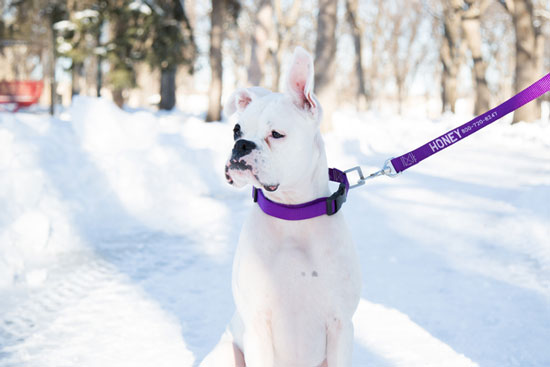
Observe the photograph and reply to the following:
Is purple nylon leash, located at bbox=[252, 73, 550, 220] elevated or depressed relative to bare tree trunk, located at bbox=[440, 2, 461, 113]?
depressed

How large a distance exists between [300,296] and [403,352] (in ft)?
3.87

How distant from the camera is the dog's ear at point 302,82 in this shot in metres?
1.82

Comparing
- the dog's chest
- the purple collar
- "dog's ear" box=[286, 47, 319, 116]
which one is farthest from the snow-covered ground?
"dog's ear" box=[286, 47, 319, 116]

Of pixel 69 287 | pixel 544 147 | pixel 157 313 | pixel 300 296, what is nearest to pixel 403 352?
pixel 300 296

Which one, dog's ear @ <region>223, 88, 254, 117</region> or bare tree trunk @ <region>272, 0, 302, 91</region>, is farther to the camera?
bare tree trunk @ <region>272, 0, 302, 91</region>

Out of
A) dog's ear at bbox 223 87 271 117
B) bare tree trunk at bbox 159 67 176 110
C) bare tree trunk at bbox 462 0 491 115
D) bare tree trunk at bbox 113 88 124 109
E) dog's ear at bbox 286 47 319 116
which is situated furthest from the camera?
bare tree trunk at bbox 159 67 176 110

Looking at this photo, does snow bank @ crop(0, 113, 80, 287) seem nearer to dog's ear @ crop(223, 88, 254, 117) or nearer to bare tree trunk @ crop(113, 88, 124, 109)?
dog's ear @ crop(223, 88, 254, 117)

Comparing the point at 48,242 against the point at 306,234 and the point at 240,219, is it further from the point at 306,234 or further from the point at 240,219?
the point at 306,234

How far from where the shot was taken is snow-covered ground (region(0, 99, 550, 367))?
9.36ft

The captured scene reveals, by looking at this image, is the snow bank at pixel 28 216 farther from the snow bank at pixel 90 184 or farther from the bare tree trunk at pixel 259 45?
the bare tree trunk at pixel 259 45

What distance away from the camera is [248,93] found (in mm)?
2084

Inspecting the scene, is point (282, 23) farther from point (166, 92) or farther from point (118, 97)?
point (118, 97)

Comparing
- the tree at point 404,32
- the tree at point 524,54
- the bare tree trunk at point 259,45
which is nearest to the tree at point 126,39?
the bare tree trunk at point 259,45

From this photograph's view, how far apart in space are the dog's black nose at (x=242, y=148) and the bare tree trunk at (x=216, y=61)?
1441 centimetres
